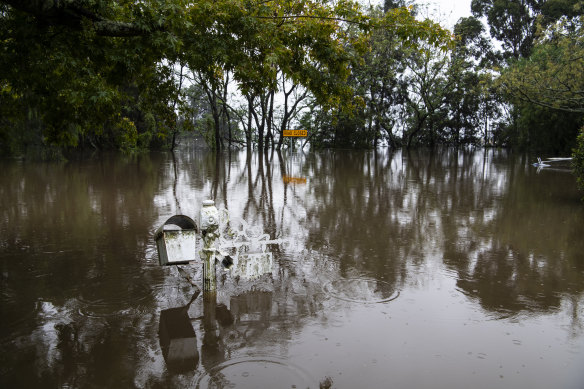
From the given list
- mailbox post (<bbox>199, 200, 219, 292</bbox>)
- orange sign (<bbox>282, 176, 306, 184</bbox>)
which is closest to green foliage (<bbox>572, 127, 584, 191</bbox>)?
orange sign (<bbox>282, 176, 306, 184</bbox>)

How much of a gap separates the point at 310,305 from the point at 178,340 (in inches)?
58.5

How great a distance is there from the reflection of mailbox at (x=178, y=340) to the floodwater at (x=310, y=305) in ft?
0.06

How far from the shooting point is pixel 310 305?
16.7 feet

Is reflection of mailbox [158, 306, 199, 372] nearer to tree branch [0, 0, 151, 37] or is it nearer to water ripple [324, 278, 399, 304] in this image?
water ripple [324, 278, 399, 304]

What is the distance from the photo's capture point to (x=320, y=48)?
23.6 ft

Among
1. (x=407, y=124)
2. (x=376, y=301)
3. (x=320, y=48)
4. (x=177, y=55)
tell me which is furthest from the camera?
(x=407, y=124)

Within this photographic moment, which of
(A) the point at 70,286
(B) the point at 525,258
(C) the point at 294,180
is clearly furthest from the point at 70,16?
(C) the point at 294,180

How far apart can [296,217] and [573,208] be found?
684 cm

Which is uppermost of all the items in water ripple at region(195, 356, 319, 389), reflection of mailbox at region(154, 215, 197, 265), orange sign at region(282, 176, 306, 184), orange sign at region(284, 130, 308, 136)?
orange sign at region(284, 130, 308, 136)

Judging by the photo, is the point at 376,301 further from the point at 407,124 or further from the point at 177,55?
the point at 407,124

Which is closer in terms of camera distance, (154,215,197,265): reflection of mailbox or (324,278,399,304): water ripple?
(154,215,197,265): reflection of mailbox

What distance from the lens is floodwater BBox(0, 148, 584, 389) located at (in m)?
3.79

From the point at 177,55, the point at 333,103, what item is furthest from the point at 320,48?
the point at 177,55

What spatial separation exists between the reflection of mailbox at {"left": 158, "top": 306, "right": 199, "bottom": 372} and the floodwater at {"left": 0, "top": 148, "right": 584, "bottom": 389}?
19 mm
